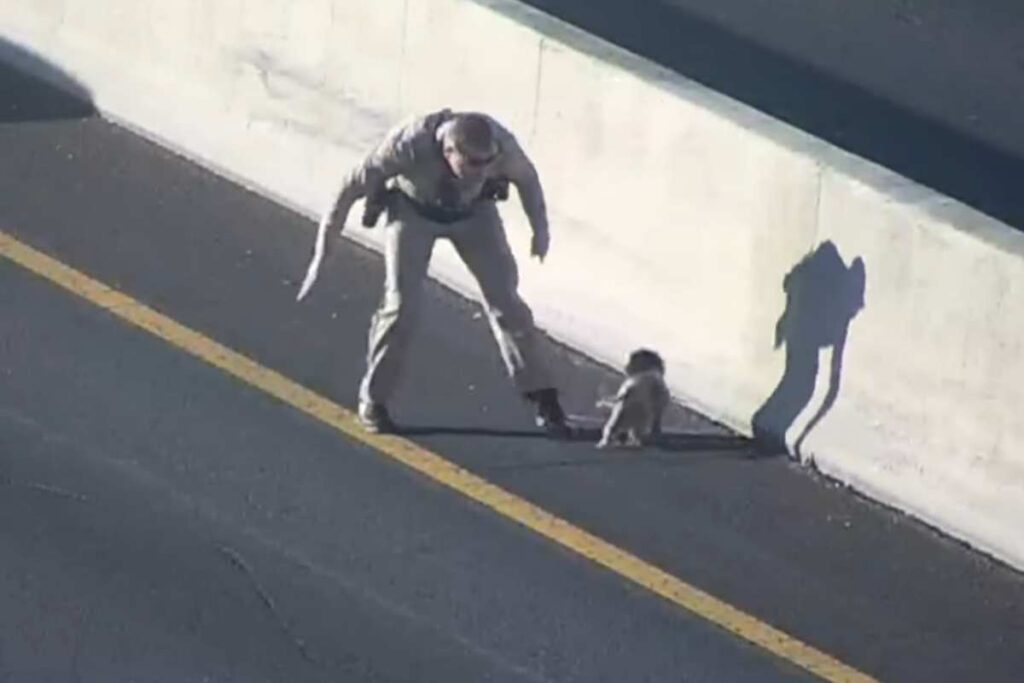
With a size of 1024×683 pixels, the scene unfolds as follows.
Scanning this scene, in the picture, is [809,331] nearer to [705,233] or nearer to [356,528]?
[705,233]

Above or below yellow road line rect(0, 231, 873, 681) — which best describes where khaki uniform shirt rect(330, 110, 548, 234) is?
above

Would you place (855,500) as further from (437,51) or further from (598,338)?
(437,51)

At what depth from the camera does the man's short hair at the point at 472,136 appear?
13.5 meters

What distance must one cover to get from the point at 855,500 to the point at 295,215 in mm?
3576

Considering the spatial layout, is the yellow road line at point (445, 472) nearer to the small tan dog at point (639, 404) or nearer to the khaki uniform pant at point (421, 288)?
the khaki uniform pant at point (421, 288)

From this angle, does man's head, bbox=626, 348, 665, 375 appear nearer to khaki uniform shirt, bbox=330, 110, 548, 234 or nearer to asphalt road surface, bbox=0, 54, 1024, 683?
asphalt road surface, bbox=0, 54, 1024, 683

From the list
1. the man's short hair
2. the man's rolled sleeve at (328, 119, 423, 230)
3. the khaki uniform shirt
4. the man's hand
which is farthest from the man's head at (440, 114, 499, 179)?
the man's hand

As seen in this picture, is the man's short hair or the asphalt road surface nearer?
the asphalt road surface

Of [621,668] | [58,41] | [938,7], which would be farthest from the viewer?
[938,7]

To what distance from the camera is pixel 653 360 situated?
47.0ft

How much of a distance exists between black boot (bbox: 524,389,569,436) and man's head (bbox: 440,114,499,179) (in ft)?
3.83

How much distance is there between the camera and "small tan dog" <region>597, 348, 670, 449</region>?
14.2 metres

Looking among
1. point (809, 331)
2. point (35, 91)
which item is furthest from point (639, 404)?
point (35, 91)

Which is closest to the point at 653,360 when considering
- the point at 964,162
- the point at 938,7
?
the point at 964,162
